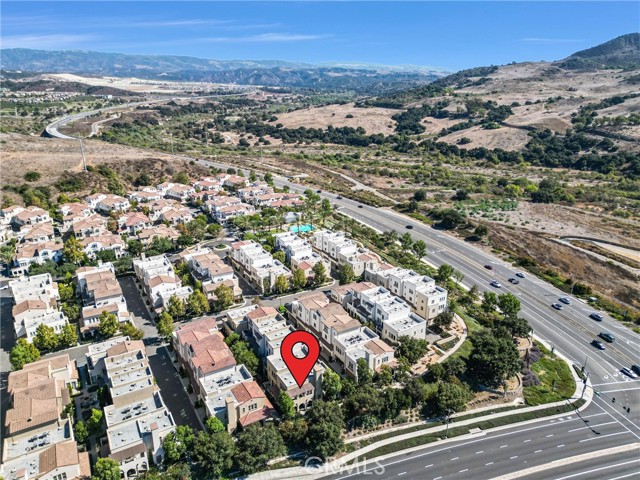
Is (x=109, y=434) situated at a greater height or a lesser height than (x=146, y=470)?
greater

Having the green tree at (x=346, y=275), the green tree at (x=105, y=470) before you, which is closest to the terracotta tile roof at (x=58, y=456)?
the green tree at (x=105, y=470)

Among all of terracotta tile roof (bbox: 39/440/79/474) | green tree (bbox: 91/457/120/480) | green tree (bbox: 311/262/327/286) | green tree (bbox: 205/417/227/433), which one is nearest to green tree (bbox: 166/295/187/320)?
green tree (bbox: 311/262/327/286)

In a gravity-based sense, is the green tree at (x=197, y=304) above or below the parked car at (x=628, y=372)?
above

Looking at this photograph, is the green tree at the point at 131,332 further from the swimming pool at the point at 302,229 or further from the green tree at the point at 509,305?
the green tree at the point at 509,305

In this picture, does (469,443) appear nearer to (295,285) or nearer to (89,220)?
(295,285)

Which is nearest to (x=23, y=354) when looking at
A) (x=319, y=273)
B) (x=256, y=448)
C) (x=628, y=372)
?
(x=256, y=448)

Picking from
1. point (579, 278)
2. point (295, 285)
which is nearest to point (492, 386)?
point (295, 285)
